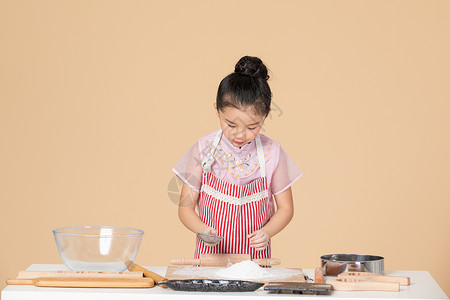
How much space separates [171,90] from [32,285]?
177 centimetres

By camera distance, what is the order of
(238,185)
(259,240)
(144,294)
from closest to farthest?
(144,294) < (259,240) < (238,185)

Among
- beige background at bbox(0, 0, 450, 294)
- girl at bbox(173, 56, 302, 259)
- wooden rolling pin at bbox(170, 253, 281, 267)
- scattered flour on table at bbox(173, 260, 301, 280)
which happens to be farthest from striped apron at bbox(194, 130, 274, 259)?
beige background at bbox(0, 0, 450, 294)

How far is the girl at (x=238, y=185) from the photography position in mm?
2006

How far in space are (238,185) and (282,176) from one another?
0.46 ft

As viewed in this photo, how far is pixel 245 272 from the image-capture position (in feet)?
5.04

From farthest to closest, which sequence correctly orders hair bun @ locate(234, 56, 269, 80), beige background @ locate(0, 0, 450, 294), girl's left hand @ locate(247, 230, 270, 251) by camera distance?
beige background @ locate(0, 0, 450, 294), hair bun @ locate(234, 56, 269, 80), girl's left hand @ locate(247, 230, 270, 251)

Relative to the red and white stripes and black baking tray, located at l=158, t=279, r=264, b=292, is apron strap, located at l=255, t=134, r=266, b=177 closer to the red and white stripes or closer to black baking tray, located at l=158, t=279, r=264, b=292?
the red and white stripes

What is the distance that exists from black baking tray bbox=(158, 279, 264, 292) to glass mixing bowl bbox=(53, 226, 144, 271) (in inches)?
6.1

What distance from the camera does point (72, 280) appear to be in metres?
1.42

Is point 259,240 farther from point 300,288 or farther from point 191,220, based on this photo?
point 300,288

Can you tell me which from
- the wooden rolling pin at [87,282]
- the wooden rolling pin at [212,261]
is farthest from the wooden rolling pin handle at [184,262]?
the wooden rolling pin at [87,282]

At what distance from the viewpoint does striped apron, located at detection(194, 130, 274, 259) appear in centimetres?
204

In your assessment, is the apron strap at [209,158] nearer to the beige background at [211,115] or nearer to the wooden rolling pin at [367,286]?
the wooden rolling pin at [367,286]

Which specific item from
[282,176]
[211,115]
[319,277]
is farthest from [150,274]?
[211,115]
